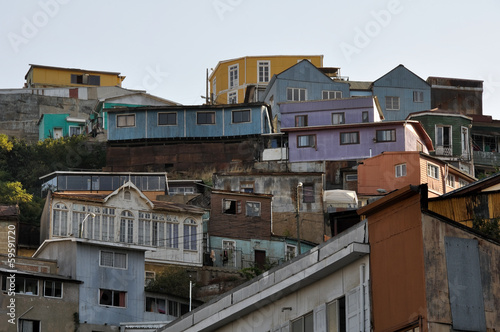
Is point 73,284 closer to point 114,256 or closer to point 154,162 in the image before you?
point 114,256

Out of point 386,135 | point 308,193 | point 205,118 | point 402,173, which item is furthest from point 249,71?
point 402,173

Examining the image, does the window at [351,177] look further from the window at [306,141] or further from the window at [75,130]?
the window at [75,130]

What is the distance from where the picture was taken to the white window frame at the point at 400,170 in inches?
2414

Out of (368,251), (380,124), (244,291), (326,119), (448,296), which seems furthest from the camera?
(326,119)

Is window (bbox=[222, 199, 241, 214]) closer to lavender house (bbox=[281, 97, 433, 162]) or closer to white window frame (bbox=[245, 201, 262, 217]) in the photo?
white window frame (bbox=[245, 201, 262, 217])

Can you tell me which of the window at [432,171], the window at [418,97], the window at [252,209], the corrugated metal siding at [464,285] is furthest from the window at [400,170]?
the corrugated metal siding at [464,285]

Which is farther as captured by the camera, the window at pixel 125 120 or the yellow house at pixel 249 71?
the yellow house at pixel 249 71

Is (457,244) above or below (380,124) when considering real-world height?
below

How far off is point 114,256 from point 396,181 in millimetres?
22974

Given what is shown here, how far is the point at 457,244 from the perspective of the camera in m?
17.4

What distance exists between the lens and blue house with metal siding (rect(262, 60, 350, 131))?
8019cm

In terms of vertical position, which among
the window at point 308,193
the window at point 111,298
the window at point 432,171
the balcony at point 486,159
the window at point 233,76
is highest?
the window at point 233,76

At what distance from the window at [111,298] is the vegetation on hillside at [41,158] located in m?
25.8

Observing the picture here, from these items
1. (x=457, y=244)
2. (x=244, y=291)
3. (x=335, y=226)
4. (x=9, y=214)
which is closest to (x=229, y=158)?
(x=9, y=214)
